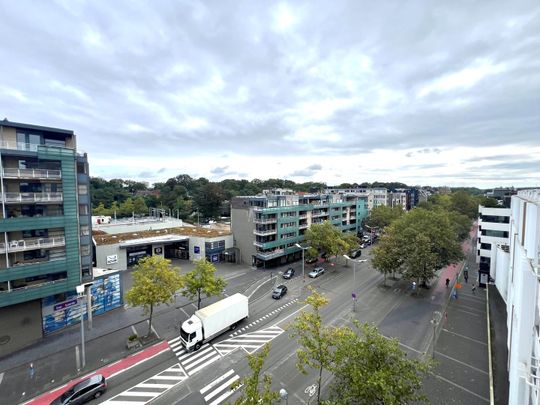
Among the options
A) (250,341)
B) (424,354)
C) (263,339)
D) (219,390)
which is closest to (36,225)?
(219,390)

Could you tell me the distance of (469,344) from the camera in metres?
24.7

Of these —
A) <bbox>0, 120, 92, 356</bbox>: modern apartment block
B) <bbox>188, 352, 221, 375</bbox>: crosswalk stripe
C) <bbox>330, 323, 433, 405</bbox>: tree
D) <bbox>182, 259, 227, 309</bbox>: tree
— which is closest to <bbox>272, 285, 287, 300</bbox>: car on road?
<bbox>182, 259, 227, 309</bbox>: tree

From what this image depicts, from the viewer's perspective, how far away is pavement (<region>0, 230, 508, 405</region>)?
63.0ft

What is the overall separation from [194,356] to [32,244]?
64.4ft

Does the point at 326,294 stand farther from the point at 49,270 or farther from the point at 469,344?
the point at 49,270

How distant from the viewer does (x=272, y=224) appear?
4984 centimetres

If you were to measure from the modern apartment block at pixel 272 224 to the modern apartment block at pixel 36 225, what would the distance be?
28393 mm

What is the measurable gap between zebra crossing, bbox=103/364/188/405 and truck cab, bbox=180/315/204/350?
84.3 inches

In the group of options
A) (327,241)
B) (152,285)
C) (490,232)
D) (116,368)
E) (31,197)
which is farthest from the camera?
(327,241)

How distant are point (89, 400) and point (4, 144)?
24.1m

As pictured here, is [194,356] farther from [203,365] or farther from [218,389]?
[218,389]

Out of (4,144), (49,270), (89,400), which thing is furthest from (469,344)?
(4,144)

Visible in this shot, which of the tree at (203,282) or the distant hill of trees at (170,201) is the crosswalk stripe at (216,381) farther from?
the distant hill of trees at (170,201)

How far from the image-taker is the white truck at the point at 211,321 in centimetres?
2354
